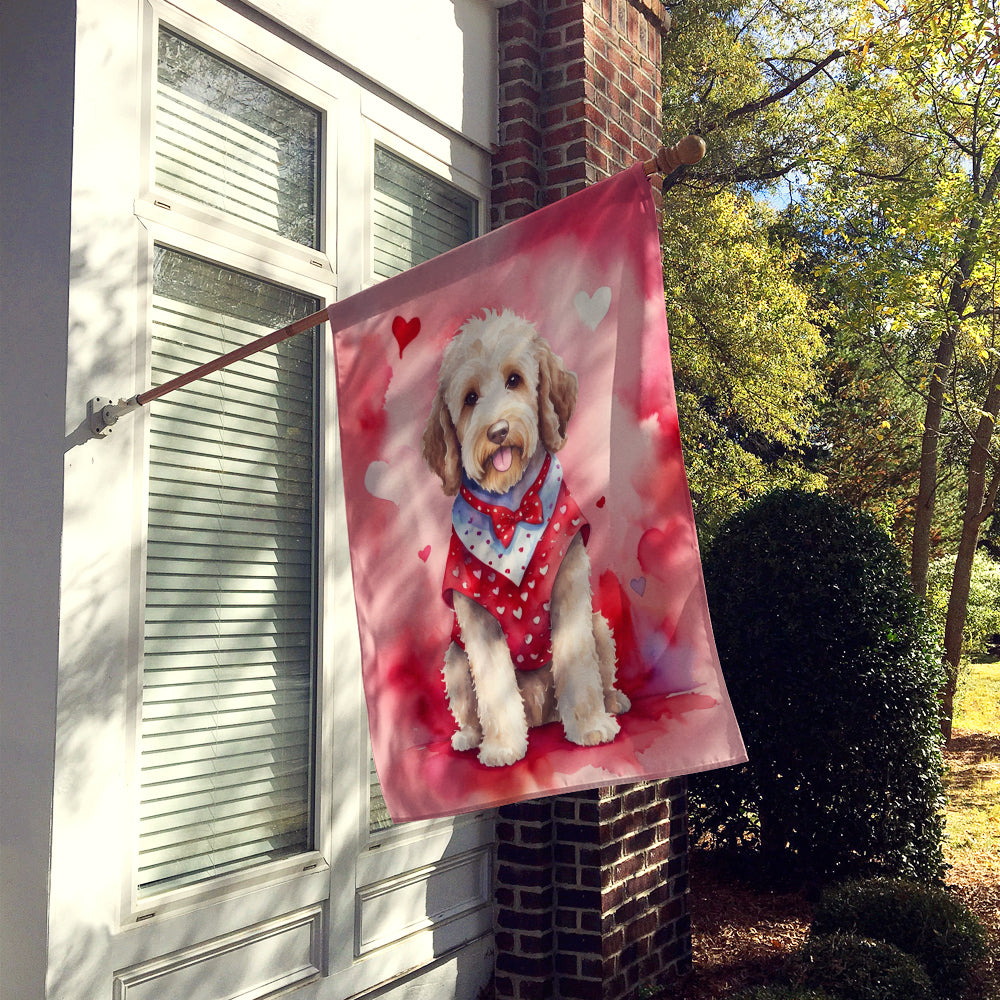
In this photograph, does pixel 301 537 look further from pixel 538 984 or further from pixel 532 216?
pixel 538 984

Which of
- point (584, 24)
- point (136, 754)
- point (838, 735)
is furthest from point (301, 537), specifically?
point (838, 735)

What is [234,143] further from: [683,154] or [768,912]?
[768,912]

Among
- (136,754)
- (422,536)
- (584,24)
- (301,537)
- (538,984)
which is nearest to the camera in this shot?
(422,536)

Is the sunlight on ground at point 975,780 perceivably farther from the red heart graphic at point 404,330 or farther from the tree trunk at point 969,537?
the red heart graphic at point 404,330

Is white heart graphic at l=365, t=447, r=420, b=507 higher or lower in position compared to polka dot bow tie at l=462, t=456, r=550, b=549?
higher

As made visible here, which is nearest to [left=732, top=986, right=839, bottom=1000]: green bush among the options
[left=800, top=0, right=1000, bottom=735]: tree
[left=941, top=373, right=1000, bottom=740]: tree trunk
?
[left=800, top=0, right=1000, bottom=735]: tree

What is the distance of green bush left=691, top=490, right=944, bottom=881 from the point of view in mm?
5875

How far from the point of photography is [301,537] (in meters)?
3.65

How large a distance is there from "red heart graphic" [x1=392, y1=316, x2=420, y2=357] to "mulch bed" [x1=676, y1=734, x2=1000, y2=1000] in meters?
3.53

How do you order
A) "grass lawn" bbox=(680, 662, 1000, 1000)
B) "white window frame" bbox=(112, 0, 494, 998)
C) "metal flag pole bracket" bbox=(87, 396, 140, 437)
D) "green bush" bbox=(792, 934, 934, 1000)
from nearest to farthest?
"metal flag pole bracket" bbox=(87, 396, 140, 437), "white window frame" bbox=(112, 0, 494, 998), "green bush" bbox=(792, 934, 934, 1000), "grass lawn" bbox=(680, 662, 1000, 1000)

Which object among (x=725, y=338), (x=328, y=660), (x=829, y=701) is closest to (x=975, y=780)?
(x=829, y=701)

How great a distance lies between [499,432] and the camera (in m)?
2.65

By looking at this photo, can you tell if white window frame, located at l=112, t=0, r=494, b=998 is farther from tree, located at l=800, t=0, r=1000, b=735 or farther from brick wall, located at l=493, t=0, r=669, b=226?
tree, located at l=800, t=0, r=1000, b=735

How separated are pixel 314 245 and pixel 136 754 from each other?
1929 millimetres
